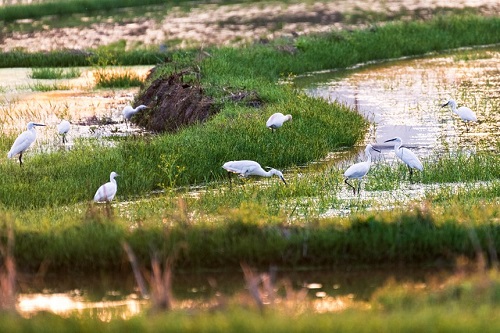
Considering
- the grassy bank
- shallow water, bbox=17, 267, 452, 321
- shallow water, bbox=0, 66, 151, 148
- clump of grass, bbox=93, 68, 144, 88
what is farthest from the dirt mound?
shallow water, bbox=17, 267, 452, 321

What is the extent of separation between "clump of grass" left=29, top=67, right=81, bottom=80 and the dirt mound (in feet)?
16.7

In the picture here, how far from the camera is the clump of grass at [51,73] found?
939 inches

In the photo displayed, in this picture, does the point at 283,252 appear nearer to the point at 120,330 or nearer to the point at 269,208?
the point at 269,208

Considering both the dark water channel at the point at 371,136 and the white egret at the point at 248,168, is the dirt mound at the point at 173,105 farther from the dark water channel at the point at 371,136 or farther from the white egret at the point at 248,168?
the white egret at the point at 248,168

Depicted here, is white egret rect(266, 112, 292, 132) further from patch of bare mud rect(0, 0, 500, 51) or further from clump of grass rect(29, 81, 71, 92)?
patch of bare mud rect(0, 0, 500, 51)

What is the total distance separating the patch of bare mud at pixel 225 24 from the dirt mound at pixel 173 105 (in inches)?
316

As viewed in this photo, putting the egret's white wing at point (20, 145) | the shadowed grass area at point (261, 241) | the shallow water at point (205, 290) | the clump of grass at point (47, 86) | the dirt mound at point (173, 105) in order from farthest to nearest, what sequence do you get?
the clump of grass at point (47, 86)
the dirt mound at point (173, 105)
the egret's white wing at point (20, 145)
the shadowed grass area at point (261, 241)
the shallow water at point (205, 290)

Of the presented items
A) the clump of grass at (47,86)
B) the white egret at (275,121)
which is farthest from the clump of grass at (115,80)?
the white egret at (275,121)

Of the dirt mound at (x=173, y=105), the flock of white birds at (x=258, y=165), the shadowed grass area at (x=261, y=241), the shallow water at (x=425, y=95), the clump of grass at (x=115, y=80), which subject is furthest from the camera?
the clump of grass at (x=115, y=80)

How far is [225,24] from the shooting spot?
3372 centimetres

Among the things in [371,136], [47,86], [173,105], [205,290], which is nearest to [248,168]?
[205,290]

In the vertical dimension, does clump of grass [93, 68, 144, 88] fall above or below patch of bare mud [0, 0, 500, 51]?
above

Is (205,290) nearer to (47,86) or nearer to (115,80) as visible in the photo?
→ (47,86)

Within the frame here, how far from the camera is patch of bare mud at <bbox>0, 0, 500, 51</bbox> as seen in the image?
1184 inches
